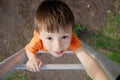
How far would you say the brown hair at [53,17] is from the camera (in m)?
1.17

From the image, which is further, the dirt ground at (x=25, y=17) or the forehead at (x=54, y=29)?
the dirt ground at (x=25, y=17)

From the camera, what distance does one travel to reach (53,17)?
118 cm

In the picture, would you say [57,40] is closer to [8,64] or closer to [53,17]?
[53,17]

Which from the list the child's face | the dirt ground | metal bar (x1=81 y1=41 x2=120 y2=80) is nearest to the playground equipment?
metal bar (x1=81 y1=41 x2=120 y2=80)

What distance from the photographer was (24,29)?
2.40 metres

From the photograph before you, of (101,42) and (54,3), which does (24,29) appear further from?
(54,3)

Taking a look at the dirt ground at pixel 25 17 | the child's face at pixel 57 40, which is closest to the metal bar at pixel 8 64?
the child's face at pixel 57 40

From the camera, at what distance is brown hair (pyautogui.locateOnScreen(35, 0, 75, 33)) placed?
3.84ft

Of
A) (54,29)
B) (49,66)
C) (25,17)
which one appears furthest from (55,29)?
(25,17)

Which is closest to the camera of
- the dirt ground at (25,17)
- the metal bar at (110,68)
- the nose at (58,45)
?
the metal bar at (110,68)

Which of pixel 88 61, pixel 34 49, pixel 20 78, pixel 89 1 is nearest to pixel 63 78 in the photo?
pixel 20 78

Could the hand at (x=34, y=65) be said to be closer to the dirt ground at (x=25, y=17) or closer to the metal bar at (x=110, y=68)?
the metal bar at (x=110, y=68)

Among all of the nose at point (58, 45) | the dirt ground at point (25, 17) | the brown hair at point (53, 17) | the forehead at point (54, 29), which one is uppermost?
the brown hair at point (53, 17)

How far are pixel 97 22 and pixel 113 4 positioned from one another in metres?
0.21
